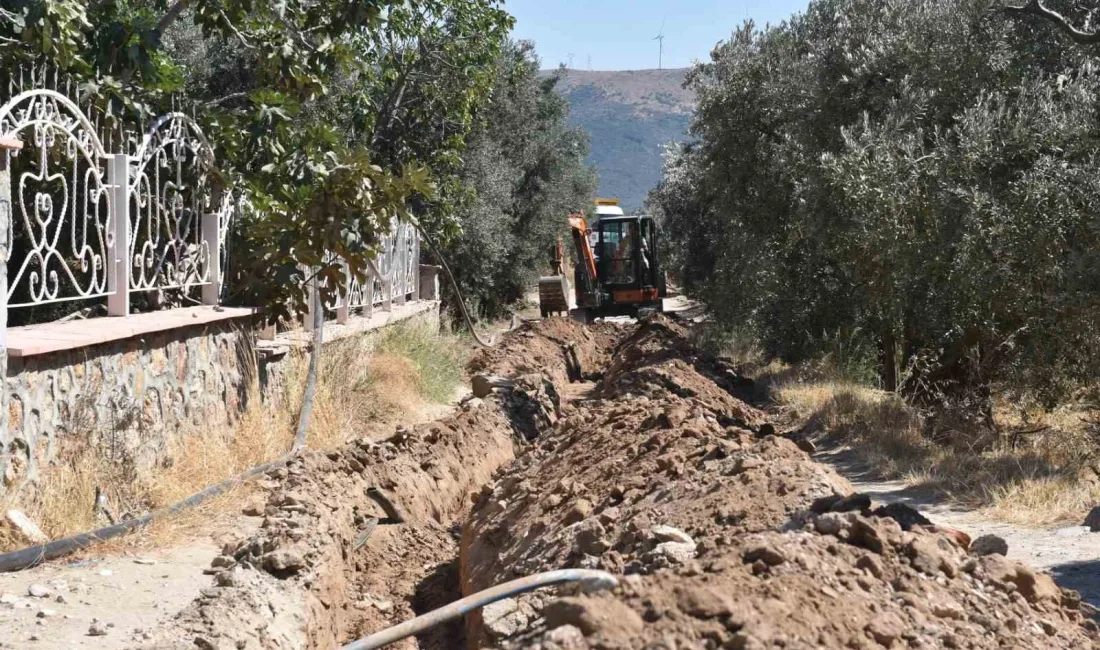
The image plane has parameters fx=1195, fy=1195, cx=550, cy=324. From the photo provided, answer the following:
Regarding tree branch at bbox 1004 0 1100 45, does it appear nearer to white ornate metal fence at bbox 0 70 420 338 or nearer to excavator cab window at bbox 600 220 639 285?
white ornate metal fence at bbox 0 70 420 338

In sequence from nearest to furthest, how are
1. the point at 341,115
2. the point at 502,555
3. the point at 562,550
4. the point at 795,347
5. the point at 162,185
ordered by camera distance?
the point at 562,550, the point at 502,555, the point at 162,185, the point at 795,347, the point at 341,115

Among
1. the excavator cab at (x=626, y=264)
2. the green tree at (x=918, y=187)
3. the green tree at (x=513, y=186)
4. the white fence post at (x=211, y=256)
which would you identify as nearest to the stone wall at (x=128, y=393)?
the white fence post at (x=211, y=256)

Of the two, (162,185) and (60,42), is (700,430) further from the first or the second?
(60,42)

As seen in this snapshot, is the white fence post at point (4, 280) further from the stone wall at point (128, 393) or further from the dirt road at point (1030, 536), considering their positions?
the dirt road at point (1030, 536)

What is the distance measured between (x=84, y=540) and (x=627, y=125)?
171m

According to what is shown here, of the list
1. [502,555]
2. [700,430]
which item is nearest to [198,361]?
[502,555]

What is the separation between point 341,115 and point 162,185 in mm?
9290

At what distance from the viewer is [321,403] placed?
11195 mm

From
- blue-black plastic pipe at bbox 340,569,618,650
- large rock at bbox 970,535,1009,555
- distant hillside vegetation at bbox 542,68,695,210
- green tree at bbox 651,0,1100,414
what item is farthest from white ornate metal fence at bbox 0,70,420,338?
distant hillside vegetation at bbox 542,68,695,210

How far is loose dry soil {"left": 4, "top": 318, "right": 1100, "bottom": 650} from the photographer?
407cm

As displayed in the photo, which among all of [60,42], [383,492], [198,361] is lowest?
[383,492]

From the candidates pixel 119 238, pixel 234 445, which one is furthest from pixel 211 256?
pixel 234 445

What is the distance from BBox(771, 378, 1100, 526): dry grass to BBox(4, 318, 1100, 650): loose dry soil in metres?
A: 1.55

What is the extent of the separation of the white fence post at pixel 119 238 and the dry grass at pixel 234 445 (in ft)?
3.46
